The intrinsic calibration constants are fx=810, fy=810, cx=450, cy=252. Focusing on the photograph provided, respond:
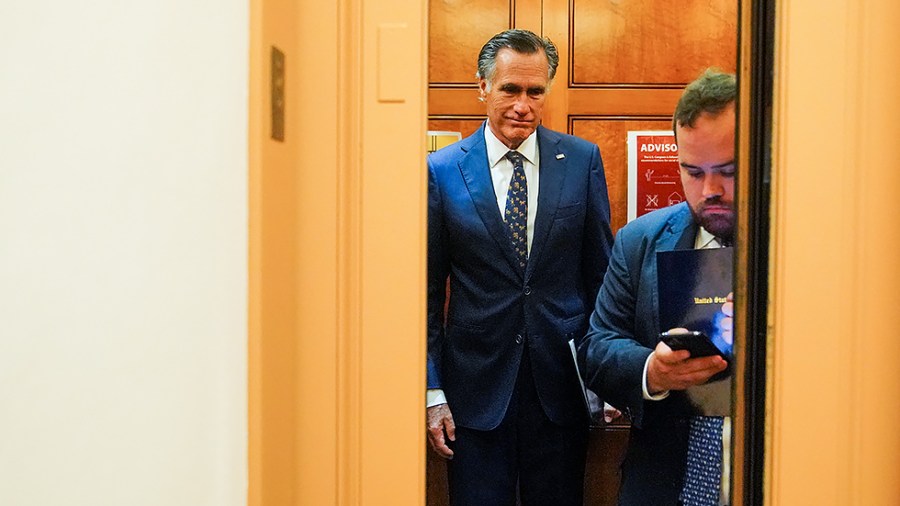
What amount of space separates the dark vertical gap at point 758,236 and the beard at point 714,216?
32.4 inches

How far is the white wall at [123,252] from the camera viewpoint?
0.79 metres

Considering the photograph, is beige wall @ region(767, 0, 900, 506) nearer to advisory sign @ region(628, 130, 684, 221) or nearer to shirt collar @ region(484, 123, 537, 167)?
shirt collar @ region(484, 123, 537, 167)

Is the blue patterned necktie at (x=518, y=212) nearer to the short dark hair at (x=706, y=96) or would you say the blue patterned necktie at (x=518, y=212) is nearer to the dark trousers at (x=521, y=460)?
the dark trousers at (x=521, y=460)

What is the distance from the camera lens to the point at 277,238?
0.81 meters

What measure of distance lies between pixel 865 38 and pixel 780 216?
0.19 meters

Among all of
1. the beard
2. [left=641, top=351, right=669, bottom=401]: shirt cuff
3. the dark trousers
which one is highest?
the beard

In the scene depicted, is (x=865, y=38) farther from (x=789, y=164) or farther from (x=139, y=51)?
(x=139, y=51)

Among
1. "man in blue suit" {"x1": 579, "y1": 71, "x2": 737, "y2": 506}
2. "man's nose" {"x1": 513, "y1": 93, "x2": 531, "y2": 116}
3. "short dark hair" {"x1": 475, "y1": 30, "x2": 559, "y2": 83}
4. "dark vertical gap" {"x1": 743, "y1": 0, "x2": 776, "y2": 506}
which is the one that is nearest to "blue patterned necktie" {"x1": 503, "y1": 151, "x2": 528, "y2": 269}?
"man's nose" {"x1": 513, "y1": 93, "x2": 531, "y2": 116}

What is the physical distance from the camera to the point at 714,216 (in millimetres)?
1740

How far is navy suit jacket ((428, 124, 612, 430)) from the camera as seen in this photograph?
215 centimetres

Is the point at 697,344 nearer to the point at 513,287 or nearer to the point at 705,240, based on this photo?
the point at 705,240

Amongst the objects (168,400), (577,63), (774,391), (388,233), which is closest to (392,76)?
(388,233)

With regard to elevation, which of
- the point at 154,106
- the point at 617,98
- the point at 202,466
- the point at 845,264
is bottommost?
the point at 202,466

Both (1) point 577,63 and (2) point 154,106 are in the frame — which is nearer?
(2) point 154,106
